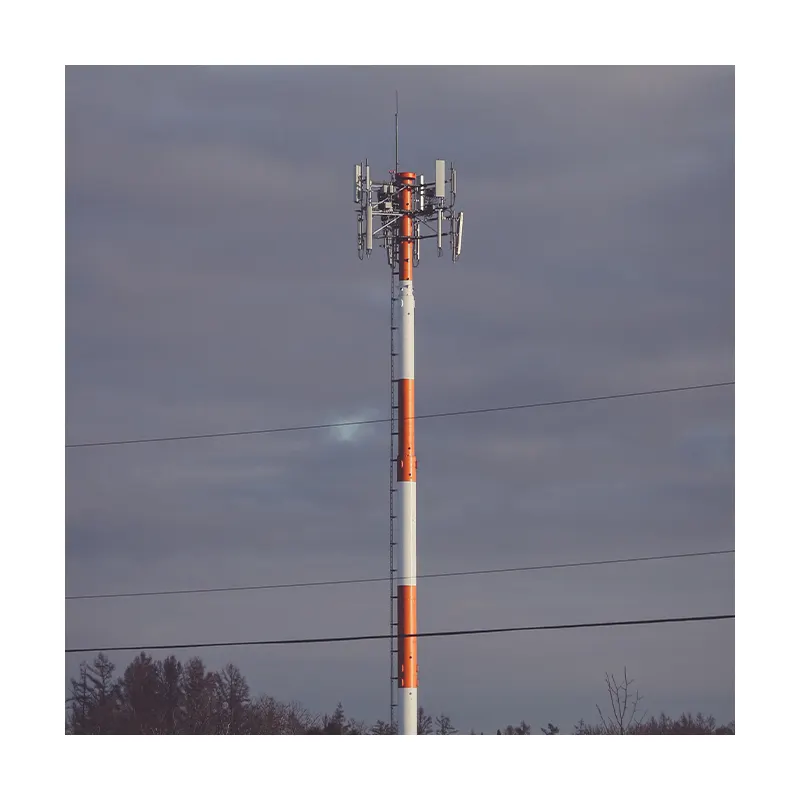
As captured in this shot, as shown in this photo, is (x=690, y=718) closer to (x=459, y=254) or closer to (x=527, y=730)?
(x=527, y=730)

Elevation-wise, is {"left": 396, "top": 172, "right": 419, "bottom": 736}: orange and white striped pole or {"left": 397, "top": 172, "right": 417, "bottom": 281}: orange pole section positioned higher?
{"left": 397, "top": 172, "right": 417, "bottom": 281}: orange pole section

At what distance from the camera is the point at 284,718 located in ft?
300

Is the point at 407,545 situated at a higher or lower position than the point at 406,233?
lower

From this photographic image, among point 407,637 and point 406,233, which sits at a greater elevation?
point 406,233

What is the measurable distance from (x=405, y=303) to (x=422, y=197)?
12.9 feet

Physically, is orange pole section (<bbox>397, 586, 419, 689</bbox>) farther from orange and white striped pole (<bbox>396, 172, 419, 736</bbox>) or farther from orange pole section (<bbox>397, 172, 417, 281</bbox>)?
orange pole section (<bbox>397, 172, 417, 281</bbox>)

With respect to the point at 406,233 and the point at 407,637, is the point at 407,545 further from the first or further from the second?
the point at 406,233

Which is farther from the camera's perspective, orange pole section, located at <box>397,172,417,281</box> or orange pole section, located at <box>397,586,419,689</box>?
orange pole section, located at <box>397,172,417,281</box>

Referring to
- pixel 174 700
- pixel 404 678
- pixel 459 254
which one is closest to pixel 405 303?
pixel 459 254

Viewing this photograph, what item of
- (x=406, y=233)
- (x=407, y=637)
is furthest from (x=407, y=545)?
(x=406, y=233)

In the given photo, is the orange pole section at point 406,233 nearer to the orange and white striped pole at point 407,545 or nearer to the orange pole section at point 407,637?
the orange and white striped pole at point 407,545

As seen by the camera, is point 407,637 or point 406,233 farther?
point 406,233

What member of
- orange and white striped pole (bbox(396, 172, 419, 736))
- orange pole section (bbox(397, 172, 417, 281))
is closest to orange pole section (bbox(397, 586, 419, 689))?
orange and white striped pole (bbox(396, 172, 419, 736))

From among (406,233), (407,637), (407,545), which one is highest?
(406,233)
